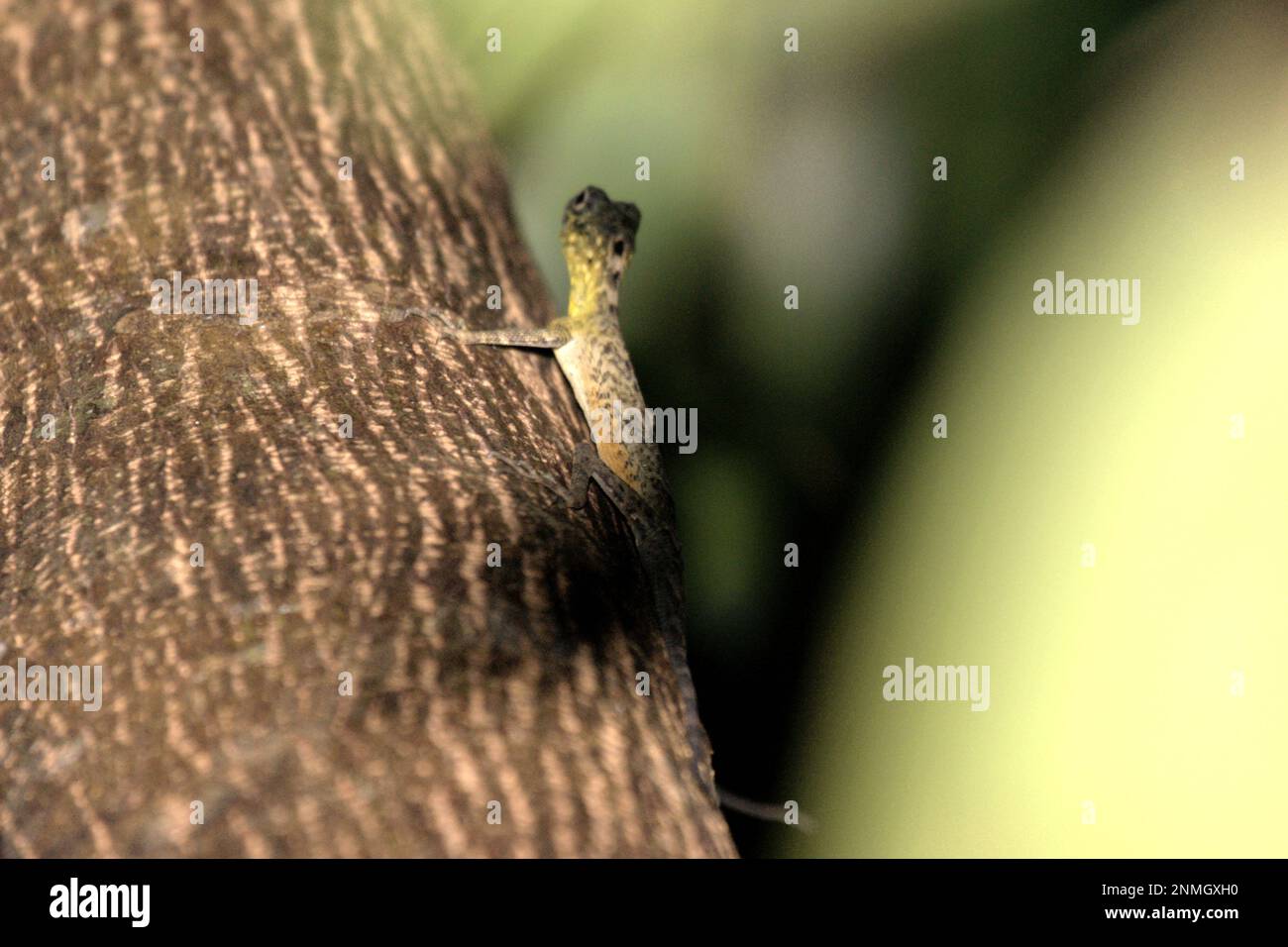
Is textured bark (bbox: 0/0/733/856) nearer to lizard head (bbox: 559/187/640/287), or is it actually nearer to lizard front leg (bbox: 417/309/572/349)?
lizard front leg (bbox: 417/309/572/349)

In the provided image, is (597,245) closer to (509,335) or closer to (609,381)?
(609,381)

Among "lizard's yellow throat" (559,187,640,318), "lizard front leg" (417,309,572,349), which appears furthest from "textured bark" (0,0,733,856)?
"lizard's yellow throat" (559,187,640,318)

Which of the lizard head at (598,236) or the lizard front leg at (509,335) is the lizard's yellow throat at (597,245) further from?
the lizard front leg at (509,335)

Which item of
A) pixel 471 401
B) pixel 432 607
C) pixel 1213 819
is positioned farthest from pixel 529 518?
pixel 1213 819

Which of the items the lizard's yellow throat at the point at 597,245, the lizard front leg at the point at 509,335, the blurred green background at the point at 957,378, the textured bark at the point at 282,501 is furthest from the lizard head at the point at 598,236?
the textured bark at the point at 282,501

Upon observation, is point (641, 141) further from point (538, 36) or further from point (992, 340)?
point (992, 340)

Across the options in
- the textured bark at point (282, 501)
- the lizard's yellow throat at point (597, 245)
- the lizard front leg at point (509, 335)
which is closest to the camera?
the textured bark at point (282, 501)
